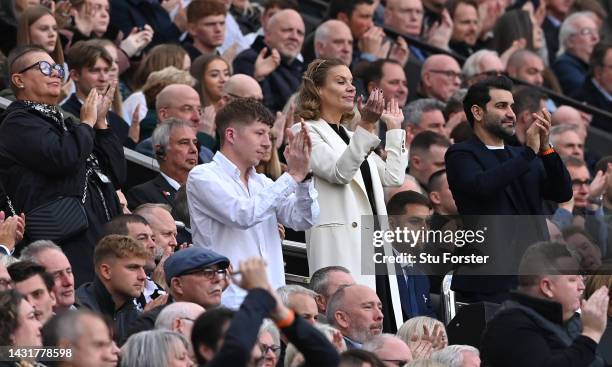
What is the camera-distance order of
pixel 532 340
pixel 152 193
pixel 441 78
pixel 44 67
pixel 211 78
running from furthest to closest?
pixel 441 78 < pixel 211 78 < pixel 152 193 < pixel 44 67 < pixel 532 340

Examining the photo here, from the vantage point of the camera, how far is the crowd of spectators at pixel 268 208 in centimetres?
893

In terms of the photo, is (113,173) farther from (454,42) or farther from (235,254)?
(454,42)

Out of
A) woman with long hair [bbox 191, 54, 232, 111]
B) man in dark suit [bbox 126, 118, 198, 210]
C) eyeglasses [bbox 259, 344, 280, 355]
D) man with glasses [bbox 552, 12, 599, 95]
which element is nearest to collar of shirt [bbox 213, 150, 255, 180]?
eyeglasses [bbox 259, 344, 280, 355]

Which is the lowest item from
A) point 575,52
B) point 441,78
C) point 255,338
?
point 575,52

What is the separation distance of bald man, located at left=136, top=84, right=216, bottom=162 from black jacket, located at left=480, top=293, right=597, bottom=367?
4351 millimetres

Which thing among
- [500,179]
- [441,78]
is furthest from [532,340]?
[441,78]

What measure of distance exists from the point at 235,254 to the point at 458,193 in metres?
1.41

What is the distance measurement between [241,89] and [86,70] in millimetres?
1229

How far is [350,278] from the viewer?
35.3 feet

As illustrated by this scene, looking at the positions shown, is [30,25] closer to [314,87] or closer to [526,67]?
[314,87]

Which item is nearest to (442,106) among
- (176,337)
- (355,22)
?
Answer: (355,22)

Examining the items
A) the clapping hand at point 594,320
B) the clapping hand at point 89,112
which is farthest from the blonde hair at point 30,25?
the clapping hand at point 594,320

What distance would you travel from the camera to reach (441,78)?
16125mm

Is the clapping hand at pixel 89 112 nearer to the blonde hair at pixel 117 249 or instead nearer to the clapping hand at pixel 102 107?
the clapping hand at pixel 102 107
